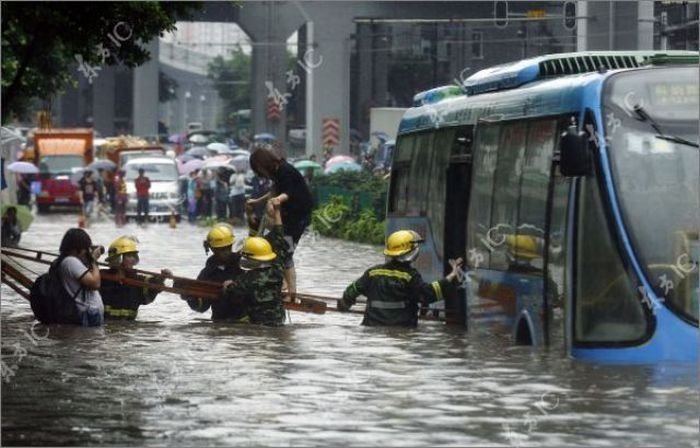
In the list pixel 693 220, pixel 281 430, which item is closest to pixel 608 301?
pixel 693 220

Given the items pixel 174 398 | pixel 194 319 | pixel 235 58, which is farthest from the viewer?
pixel 235 58

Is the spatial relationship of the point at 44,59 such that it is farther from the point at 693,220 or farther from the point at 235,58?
the point at 235,58

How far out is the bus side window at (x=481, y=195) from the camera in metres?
18.2

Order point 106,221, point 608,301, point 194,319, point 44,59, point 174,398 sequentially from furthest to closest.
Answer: point 106,221
point 44,59
point 194,319
point 608,301
point 174,398

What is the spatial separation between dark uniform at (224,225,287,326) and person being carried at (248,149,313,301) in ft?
6.18

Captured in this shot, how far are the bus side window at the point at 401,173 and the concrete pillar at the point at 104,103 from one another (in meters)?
93.0

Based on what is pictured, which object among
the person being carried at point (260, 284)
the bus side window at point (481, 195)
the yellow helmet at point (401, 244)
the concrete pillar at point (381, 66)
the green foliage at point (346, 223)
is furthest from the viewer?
the concrete pillar at point (381, 66)

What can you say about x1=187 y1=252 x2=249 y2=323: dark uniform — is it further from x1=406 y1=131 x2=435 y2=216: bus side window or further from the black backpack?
x1=406 y1=131 x2=435 y2=216: bus side window

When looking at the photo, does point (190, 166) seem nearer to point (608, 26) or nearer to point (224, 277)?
point (608, 26)

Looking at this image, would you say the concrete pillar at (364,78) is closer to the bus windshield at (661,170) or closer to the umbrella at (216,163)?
the umbrella at (216,163)

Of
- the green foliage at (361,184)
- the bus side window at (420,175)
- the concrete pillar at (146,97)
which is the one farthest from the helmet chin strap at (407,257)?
the concrete pillar at (146,97)

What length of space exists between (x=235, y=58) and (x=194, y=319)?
140 metres

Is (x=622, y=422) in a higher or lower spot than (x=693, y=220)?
lower

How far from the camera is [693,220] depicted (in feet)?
49.1
